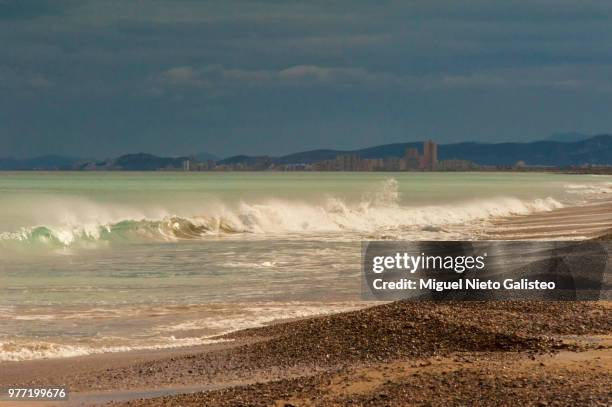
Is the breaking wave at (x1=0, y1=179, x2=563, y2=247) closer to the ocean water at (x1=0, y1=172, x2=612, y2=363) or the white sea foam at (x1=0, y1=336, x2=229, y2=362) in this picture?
the ocean water at (x1=0, y1=172, x2=612, y2=363)

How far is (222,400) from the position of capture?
8.07 metres

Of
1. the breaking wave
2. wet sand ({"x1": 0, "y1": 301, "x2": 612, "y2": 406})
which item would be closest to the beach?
wet sand ({"x1": 0, "y1": 301, "x2": 612, "y2": 406})

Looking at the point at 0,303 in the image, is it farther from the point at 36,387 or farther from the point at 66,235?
the point at 66,235

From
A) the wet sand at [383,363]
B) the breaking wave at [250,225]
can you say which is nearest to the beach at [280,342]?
the wet sand at [383,363]

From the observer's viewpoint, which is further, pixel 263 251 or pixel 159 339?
pixel 263 251

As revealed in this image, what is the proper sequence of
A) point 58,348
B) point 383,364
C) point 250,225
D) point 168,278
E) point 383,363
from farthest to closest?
1. point 250,225
2. point 168,278
3. point 58,348
4. point 383,363
5. point 383,364

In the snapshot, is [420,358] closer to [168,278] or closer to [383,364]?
[383,364]

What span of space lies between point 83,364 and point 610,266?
9040 mm

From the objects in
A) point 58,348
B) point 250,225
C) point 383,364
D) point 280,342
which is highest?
point 383,364

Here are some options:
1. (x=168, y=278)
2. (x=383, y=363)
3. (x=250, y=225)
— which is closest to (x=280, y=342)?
(x=383, y=363)

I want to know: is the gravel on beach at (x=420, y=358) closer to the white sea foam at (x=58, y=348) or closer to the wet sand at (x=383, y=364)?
the wet sand at (x=383, y=364)

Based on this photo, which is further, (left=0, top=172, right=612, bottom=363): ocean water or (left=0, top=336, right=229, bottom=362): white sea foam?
(left=0, top=172, right=612, bottom=363): ocean water

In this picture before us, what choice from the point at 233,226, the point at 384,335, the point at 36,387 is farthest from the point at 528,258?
the point at 233,226

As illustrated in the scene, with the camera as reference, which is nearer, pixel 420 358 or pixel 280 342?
pixel 420 358
